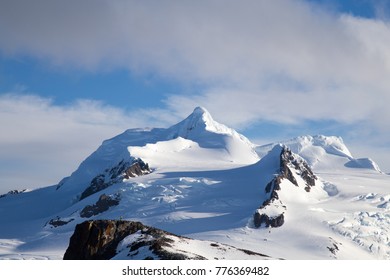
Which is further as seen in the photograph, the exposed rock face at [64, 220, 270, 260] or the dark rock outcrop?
the dark rock outcrop

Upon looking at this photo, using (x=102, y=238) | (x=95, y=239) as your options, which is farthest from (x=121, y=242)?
(x=95, y=239)

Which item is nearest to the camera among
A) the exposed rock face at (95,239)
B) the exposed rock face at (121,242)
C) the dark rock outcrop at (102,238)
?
the exposed rock face at (121,242)

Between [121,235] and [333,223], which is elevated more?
[333,223]

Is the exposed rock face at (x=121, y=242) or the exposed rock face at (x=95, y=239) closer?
the exposed rock face at (x=121, y=242)

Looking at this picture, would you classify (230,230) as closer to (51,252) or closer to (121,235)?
(51,252)

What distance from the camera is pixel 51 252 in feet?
634

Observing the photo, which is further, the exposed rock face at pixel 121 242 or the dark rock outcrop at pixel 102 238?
the dark rock outcrop at pixel 102 238

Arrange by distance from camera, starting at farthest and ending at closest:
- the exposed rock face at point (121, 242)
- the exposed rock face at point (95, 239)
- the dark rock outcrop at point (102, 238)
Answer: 1. the exposed rock face at point (95, 239)
2. the dark rock outcrop at point (102, 238)
3. the exposed rock face at point (121, 242)

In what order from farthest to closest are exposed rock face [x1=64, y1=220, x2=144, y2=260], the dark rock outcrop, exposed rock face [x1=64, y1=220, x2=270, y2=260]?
exposed rock face [x1=64, y1=220, x2=144, y2=260], the dark rock outcrop, exposed rock face [x1=64, y1=220, x2=270, y2=260]

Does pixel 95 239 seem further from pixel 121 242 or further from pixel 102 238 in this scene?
pixel 121 242

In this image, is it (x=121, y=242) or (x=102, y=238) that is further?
(x=102, y=238)
